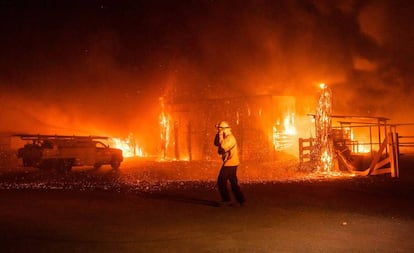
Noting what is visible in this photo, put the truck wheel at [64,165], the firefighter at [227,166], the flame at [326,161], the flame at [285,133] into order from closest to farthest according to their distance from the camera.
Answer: the firefighter at [227,166] → the flame at [326,161] → the truck wheel at [64,165] → the flame at [285,133]

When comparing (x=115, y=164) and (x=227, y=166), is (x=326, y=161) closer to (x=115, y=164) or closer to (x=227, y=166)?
(x=227, y=166)

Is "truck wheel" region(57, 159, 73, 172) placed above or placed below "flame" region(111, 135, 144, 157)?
below

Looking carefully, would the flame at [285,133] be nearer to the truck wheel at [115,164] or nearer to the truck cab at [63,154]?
the truck wheel at [115,164]

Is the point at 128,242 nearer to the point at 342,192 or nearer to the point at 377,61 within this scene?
the point at 342,192

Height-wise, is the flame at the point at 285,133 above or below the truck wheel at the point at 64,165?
above

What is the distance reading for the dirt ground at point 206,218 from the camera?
692cm

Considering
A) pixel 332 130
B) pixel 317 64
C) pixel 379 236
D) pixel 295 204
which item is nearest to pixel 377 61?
pixel 317 64

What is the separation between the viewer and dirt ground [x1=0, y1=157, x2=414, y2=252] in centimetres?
692

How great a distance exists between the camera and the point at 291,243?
692 centimetres

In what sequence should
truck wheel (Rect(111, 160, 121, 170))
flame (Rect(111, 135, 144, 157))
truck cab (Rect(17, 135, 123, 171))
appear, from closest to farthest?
truck cab (Rect(17, 135, 123, 171))
truck wheel (Rect(111, 160, 121, 170))
flame (Rect(111, 135, 144, 157))

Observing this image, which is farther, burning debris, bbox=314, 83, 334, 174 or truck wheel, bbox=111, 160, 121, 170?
truck wheel, bbox=111, 160, 121, 170

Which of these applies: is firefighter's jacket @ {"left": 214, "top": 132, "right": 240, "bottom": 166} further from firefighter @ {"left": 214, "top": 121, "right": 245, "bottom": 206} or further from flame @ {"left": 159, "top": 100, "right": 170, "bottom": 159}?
flame @ {"left": 159, "top": 100, "right": 170, "bottom": 159}

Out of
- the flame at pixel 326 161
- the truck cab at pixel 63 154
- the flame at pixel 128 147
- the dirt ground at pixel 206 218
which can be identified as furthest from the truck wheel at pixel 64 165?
the flame at pixel 326 161

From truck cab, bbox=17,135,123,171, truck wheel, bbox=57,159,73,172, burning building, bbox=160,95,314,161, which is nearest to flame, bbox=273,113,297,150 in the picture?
burning building, bbox=160,95,314,161
